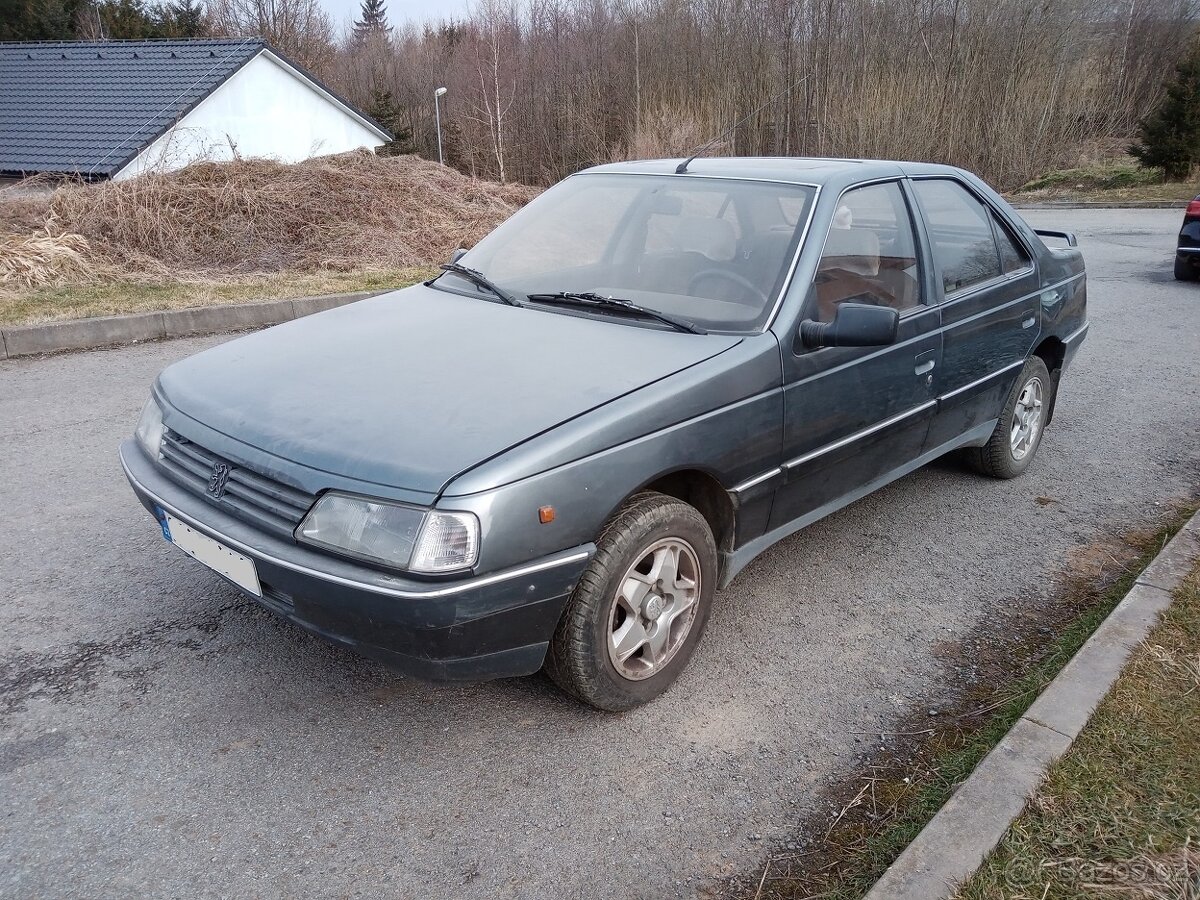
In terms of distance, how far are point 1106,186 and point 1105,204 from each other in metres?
2.77

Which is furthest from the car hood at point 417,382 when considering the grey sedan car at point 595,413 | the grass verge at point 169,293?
the grass verge at point 169,293

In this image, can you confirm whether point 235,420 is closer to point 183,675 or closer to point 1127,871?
point 183,675

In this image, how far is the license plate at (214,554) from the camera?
2.56 m

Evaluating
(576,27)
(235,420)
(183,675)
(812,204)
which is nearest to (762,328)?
(812,204)

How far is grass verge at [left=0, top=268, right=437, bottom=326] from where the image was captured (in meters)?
7.98

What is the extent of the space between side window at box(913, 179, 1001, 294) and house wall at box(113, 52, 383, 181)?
17353 mm

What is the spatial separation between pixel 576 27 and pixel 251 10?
1737 cm

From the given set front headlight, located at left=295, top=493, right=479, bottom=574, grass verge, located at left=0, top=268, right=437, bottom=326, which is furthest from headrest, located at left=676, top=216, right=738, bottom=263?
grass verge, located at left=0, top=268, right=437, bottom=326

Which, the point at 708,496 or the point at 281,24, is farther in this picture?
the point at 281,24

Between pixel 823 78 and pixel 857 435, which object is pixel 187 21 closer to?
pixel 823 78

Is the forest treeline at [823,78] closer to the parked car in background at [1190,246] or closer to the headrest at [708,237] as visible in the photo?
the parked car in background at [1190,246]

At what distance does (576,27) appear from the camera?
30875 millimetres

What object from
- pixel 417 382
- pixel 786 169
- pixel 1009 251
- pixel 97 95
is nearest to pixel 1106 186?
pixel 1009 251

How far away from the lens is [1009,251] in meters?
4.48
